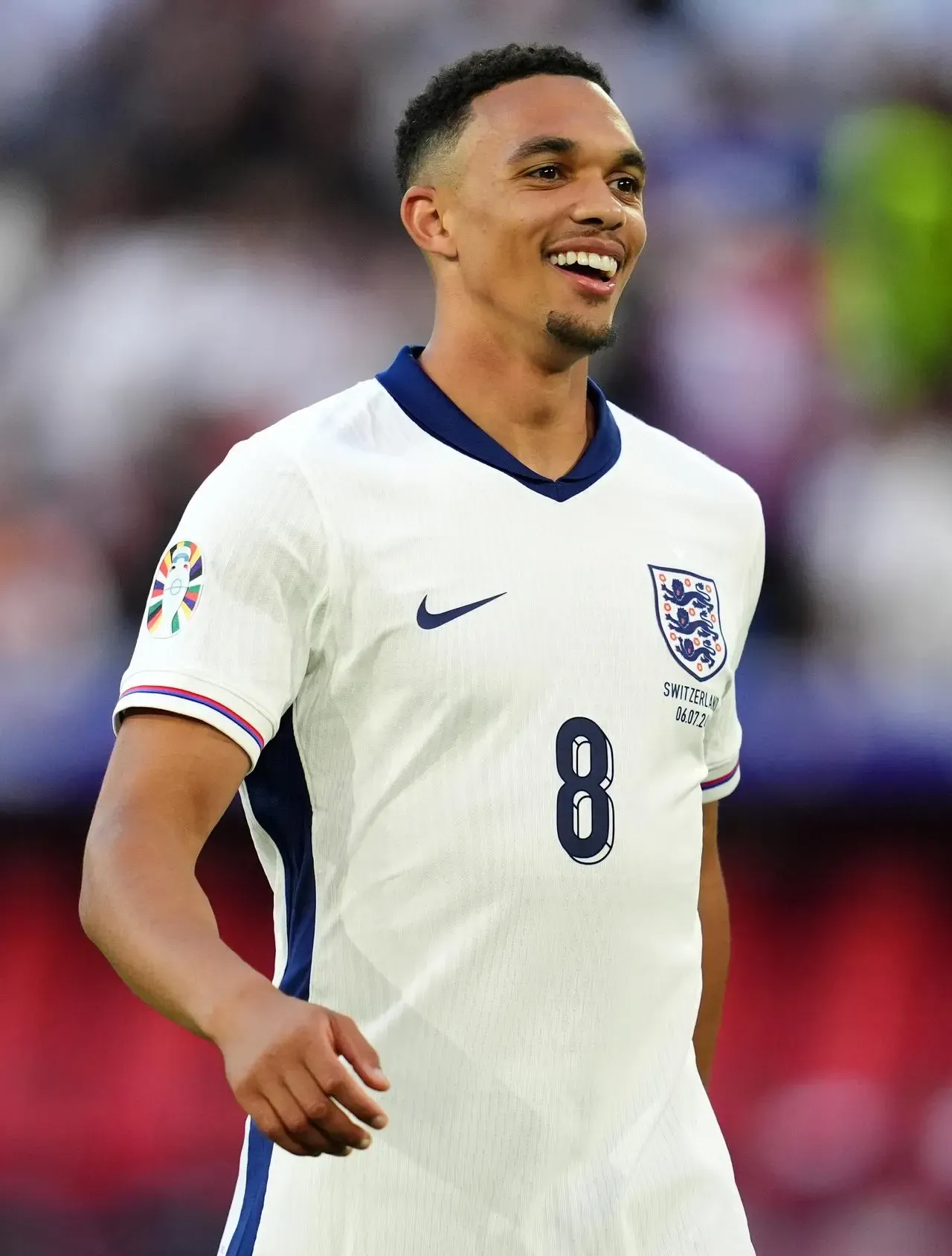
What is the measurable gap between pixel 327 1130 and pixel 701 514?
1043mm

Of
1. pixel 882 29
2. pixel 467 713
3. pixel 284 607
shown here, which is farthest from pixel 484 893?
pixel 882 29

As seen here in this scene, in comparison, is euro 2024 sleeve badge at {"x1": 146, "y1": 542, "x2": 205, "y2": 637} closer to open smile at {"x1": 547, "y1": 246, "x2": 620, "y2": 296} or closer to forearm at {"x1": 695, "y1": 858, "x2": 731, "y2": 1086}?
open smile at {"x1": 547, "y1": 246, "x2": 620, "y2": 296}

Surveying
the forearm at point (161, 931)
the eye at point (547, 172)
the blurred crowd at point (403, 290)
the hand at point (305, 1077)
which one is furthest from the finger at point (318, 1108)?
the blurred crowd at point (403, 290)

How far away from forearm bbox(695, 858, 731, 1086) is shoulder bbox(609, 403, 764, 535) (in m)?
0.45

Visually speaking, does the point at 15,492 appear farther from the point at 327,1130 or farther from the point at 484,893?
the point at 327,1130

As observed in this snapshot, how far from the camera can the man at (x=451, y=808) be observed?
182 cm

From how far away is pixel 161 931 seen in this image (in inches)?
62.1

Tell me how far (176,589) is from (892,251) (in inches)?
126

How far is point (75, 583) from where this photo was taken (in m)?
4.42

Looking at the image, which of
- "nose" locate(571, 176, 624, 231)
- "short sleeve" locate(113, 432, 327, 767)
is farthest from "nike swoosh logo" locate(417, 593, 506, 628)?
"nose" locate(571, 176, 624, 231)

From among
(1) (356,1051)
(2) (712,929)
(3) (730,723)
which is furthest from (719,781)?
(1) (356,1051)

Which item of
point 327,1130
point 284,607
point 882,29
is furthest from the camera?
point 882,29

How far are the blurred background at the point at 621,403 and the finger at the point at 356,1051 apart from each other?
2.75m

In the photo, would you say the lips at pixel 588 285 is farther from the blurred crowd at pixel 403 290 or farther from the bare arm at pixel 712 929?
the blurred crowd at pixel 403 290
